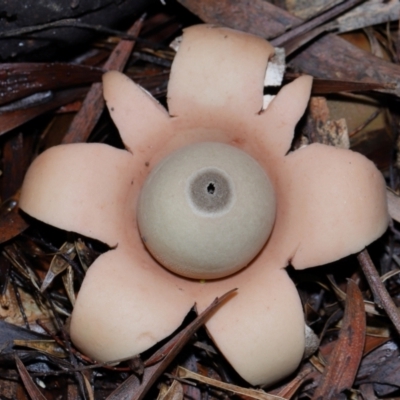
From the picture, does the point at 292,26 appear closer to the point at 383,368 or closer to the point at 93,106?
the point at 93,106

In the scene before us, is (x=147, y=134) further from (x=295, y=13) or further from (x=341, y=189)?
(x=295, y=13)

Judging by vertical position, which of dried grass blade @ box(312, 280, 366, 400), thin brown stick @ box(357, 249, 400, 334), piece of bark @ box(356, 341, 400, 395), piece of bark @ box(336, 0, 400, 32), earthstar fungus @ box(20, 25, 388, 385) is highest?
piece of bark @ box(336, 0, 400, 32)

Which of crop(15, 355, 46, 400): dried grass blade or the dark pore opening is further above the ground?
the dark pore opening

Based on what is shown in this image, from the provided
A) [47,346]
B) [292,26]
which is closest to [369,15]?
[292,26]

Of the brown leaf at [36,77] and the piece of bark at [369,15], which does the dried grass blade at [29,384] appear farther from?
the piece of bark at [369,15]

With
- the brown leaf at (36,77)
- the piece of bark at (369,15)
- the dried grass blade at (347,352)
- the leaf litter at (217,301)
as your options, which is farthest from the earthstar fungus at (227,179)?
the piece of bark at (369,15)

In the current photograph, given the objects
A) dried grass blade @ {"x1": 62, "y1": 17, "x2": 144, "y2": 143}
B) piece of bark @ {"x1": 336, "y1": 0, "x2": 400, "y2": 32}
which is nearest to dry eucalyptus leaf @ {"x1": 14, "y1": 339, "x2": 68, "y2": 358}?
dried grass blade @ {"x1": 62, "y1": 17, "x2": 144, "y2": 143}

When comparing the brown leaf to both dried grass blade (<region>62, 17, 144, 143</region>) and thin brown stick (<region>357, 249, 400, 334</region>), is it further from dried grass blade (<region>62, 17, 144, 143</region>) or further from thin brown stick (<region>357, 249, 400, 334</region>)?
thin brown stick (<region>357, 249, 400, 334</region>)
